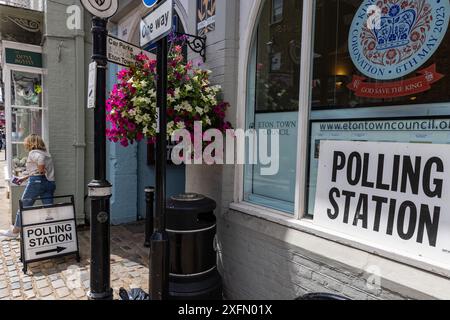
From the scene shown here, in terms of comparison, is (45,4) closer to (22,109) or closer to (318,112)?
(22,109)

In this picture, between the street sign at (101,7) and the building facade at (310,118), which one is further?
the street sign at (101,7)

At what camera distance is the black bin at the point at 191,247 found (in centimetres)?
307

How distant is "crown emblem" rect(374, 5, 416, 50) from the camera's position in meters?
2.18

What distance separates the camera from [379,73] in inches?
91.1

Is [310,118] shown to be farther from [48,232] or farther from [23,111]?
[23,111]

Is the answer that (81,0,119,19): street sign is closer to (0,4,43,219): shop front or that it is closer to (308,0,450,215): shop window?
(308,0,450,215): shop window

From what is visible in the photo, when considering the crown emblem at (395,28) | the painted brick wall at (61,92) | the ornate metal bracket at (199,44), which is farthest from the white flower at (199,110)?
the painted brick wall at (61,92)

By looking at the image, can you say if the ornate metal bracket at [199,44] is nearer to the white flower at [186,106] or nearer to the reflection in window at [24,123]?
the white flower at [186,106]

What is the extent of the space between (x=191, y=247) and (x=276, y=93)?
5.64 feet

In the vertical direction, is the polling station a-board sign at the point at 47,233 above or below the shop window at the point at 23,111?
below

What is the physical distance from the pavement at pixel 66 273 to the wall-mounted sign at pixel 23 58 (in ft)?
11.1

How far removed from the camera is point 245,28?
3375mm

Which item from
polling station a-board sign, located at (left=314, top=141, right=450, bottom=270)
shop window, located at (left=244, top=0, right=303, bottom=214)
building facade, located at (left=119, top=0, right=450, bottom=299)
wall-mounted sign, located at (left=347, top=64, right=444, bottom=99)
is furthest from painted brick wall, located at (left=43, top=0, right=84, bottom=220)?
wall-mounted sign, located at (left=347, top=64, right=444, bottom=99)
